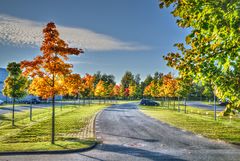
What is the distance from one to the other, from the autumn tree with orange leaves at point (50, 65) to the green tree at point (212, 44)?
23.4ft

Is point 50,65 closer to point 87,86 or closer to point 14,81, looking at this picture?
point 14,81

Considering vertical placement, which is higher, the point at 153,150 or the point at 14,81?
the point at 14,81

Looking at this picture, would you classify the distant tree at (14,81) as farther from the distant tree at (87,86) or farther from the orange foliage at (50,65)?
the distant tree at (87,86)

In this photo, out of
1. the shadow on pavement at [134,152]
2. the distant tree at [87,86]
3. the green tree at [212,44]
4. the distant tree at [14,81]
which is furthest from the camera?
the distant tree at [87,86]

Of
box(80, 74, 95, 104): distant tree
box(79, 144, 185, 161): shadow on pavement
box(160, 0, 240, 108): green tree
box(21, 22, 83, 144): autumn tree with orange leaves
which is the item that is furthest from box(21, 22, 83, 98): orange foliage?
box(80, 74, 95, 104): distant tree

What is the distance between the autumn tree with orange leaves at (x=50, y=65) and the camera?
13906 millimetres

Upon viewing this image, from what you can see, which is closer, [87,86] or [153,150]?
[153,150]

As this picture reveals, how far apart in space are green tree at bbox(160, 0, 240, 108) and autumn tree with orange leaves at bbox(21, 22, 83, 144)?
23.4 ft

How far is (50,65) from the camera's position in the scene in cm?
1406

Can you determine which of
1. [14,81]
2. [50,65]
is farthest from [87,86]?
[50,65]

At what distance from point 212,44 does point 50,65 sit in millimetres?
8699

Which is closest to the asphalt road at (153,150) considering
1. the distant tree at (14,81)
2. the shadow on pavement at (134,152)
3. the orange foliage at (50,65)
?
the shadow on pavement at (134,152)

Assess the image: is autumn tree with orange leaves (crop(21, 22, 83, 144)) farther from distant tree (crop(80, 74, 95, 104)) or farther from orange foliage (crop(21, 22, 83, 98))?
distant tree (crop(80, 74, 95, 104))

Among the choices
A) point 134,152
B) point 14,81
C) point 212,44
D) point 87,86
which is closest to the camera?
point 212,44
